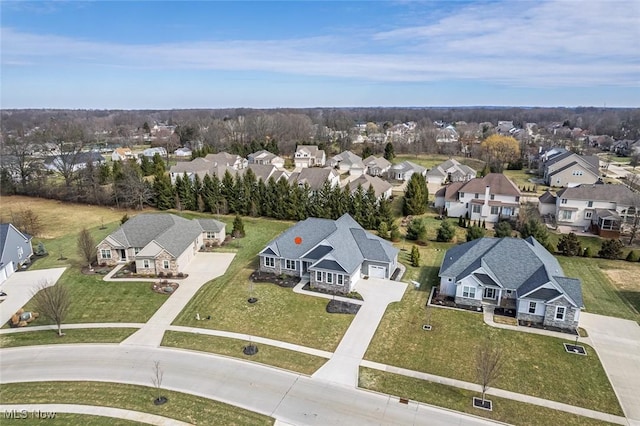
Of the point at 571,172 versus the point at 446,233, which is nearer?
the point at 446,233

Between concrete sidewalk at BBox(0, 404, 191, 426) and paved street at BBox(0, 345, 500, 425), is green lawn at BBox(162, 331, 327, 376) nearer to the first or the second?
paved street at BBox(0, 345, 500, 425)

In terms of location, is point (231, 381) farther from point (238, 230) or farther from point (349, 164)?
point (349, 164)

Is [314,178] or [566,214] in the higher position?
[314,178]

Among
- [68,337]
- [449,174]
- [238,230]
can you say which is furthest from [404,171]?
[68,337]

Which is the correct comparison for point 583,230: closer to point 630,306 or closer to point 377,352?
point 630,306

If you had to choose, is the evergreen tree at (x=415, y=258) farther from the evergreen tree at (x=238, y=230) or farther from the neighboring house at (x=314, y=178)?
the neighboring house at (x=314, y=178)

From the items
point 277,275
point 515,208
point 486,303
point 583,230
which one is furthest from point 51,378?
point 583,230

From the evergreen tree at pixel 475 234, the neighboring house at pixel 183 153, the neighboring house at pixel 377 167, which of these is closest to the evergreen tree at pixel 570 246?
the evergreen tree at pixel 475 234
